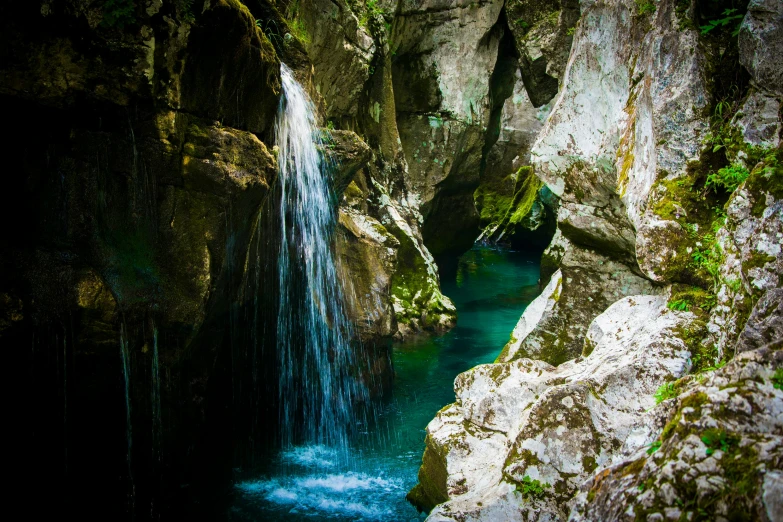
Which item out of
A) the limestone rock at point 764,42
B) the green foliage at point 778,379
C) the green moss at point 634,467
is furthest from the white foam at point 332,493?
the limestone rock at point 764,42

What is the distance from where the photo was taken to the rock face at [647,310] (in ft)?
9.73

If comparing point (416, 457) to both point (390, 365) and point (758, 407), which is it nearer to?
A: point (390, 365)

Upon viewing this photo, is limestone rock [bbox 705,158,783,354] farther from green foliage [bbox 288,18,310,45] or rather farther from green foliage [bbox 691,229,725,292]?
green foliage [bbox 288,18,310,45]

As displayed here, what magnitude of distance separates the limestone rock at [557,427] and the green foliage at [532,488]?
1 centimetres

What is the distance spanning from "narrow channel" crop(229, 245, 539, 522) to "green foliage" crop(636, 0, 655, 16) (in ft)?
25.2

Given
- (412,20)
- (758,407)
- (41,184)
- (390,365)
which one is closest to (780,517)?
(758,407)

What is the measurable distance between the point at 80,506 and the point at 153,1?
244 inches

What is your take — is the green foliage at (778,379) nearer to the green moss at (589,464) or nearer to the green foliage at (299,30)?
the green moss at (589,464)

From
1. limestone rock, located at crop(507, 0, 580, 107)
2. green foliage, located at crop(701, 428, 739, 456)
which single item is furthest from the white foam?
limestone rock, located at crop(507, 0, 580, 107)

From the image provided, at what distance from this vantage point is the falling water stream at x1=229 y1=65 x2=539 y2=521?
26.1ft

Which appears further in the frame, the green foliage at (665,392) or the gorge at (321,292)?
the gorge at (321,292)

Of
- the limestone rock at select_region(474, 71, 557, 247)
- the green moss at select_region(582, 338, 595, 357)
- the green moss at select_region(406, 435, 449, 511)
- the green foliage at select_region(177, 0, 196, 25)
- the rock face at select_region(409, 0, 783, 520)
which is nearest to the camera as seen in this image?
the rock face at select_region(409, 0, 783, 520)

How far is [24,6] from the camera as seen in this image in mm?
5320

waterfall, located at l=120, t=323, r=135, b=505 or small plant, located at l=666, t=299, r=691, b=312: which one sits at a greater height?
small plant, located at l=666, t=299, r=691, b=312
